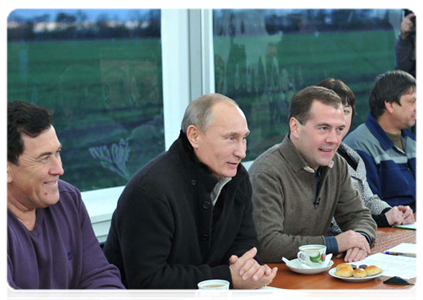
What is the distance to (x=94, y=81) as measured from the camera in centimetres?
450

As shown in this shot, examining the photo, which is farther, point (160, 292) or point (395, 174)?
point (395, 174)

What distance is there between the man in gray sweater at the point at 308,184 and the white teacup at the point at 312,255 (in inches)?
8.4

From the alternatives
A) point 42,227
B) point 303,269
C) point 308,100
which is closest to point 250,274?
point 303,269

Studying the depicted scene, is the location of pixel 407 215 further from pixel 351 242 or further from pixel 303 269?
pixel 303 269

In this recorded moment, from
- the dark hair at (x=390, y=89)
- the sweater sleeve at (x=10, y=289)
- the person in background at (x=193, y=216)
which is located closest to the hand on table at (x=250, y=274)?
the person in background at (x=193, y=216)

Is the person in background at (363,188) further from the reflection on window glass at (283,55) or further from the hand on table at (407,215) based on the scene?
the reflection on window glass at (283,55)

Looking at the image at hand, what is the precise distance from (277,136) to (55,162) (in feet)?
10.8

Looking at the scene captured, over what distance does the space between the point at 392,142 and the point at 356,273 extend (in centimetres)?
186

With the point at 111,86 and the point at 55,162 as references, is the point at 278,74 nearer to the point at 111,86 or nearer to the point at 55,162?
the point at 111,86

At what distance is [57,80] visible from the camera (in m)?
4.30

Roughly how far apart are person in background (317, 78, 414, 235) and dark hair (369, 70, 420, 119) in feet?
1.90

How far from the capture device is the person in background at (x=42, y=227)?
7.66 ft

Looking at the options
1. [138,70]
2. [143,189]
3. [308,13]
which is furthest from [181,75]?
[143,189]

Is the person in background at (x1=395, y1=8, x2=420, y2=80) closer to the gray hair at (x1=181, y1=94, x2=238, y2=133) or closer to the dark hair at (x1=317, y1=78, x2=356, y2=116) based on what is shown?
the dark hair at (x1=317, y1=78, x2=356, y2=116)
